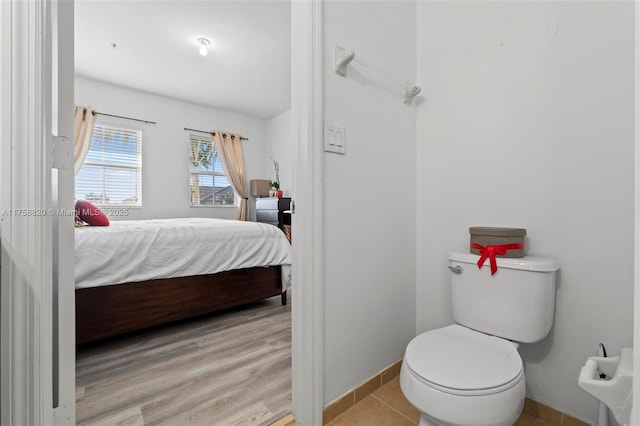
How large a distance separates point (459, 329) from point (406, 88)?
1219mm

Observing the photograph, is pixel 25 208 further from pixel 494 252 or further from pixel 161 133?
pixel 161 133

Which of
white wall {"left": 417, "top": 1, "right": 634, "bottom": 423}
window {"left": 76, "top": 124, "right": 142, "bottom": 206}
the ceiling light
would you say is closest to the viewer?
white wall {"left": 417, "top": 1, "right": 634, "bottom": 423}

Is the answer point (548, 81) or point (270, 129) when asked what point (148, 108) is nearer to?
point (270, 129)

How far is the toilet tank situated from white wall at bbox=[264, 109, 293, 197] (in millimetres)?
3644

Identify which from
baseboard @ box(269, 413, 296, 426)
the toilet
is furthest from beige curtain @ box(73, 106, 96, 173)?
the toilet

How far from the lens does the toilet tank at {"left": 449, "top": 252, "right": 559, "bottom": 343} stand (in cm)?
108

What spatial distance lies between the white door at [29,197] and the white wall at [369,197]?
84 cm

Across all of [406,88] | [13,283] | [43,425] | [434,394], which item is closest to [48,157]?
[13,283]

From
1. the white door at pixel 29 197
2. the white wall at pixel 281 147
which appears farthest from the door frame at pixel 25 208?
the white wall at pixel 281 147

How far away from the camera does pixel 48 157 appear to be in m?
0.70

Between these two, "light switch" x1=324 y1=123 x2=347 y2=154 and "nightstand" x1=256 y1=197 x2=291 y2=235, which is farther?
"nightstand" x1=256 y1=197 x2=291 y2=235

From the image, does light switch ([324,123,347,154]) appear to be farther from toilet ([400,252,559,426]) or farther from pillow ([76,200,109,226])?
pillow ([76,200,109,226])

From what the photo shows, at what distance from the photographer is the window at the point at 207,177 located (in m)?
4.43

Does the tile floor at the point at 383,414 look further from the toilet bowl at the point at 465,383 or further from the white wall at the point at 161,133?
the white wall at the point at 161,133
